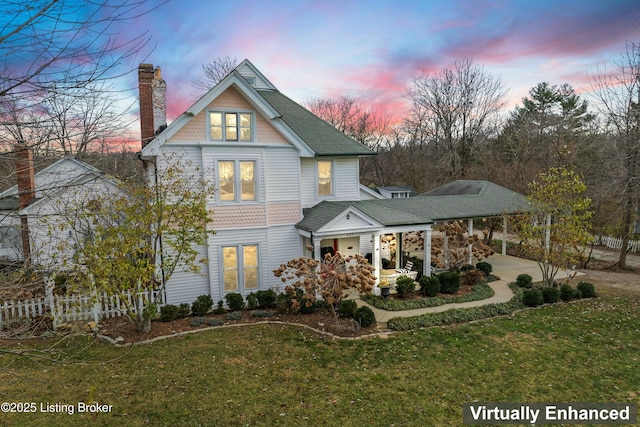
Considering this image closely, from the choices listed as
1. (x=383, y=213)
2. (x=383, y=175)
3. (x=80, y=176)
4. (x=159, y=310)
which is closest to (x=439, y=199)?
(x=383, y=213)

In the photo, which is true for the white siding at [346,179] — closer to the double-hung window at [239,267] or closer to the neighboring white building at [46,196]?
the double-hung window at [239,267]

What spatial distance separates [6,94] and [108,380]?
7.36 meters

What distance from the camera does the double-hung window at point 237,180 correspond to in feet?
47.4

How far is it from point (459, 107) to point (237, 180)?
108 ft

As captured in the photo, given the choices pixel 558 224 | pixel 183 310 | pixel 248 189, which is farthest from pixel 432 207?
pixel 183 310

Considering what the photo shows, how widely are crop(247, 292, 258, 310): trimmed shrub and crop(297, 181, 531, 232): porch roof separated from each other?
11.0 feet

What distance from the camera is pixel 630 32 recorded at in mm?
18969

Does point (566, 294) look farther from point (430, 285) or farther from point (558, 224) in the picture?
point (430, 285)

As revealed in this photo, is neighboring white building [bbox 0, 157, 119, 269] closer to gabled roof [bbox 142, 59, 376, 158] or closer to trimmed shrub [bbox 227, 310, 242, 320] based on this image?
gabled roof [bbox 142, 59, 376, 158]

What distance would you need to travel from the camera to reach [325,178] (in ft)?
56.3

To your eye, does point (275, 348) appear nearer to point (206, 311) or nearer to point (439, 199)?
point (206, 311)

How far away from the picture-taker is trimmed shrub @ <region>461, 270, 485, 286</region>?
1666 cm

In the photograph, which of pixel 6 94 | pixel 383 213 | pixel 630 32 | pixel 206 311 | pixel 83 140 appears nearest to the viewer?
pixel 6 94

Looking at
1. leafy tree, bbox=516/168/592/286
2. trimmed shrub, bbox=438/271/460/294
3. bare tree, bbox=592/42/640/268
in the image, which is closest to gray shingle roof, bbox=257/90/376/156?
trimmed shrub, bbox=438/271/460/294
